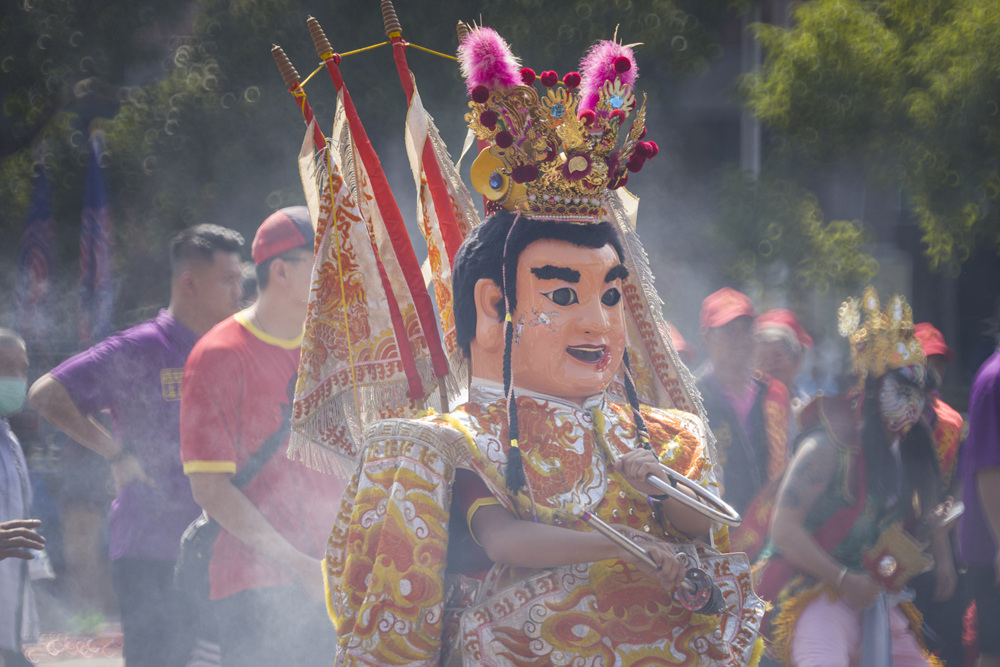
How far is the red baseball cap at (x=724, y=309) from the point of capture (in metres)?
4.87

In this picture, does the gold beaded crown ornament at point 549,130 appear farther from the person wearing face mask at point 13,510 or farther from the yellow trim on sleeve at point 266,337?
the person wearing face mask at point 13,510

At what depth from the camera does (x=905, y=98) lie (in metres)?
7.62

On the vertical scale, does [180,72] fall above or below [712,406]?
above

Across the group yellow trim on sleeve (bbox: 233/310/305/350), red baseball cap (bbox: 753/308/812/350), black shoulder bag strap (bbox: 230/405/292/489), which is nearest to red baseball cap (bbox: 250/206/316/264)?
yellow trim on sleeve (bbox: 233/310/305/350)

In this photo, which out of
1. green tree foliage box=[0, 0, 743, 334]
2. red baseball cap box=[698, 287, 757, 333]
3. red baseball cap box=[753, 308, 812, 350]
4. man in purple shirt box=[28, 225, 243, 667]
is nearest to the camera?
man in purple shirt box=[28, 225, 243, 667]

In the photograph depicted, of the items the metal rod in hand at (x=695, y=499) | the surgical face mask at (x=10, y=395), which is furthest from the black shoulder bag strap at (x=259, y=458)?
the metal rod in hand at (x=695, y=499)

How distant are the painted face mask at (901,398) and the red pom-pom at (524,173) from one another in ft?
6.67

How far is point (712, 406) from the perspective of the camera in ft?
15.0

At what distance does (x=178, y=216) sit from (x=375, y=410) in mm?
4750

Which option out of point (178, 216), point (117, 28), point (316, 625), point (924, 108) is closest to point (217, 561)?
point (316, 625)

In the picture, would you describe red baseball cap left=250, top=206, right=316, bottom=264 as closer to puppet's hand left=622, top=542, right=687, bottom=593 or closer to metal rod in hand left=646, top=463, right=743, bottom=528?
metal rod in hand left=646, top=463, right=743, bottom=528

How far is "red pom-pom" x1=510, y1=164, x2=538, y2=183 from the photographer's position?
247 centimetres

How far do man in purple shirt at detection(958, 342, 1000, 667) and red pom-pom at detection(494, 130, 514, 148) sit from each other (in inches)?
96.2

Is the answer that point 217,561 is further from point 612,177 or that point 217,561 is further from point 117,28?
point 117,28
